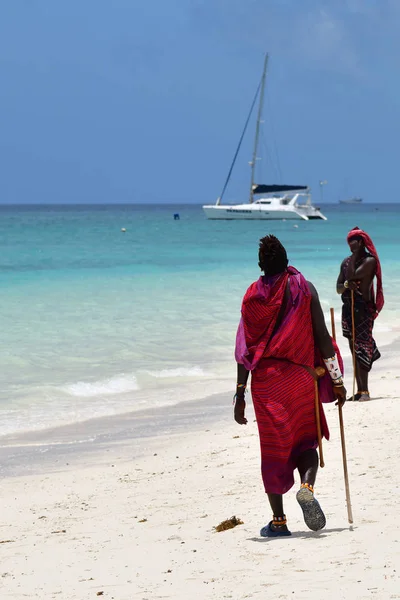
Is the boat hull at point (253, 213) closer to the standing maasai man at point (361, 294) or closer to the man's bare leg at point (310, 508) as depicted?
the standing maasai man at point (361, 294)

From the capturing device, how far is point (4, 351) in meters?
11.9

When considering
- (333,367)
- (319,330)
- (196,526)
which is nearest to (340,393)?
(333,367)

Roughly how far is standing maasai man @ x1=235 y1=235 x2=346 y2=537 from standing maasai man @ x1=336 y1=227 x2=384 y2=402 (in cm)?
296

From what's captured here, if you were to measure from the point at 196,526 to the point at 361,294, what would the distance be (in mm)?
3237

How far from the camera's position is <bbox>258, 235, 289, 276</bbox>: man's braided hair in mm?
4371

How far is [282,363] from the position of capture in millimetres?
4363

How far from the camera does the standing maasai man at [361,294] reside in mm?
7395

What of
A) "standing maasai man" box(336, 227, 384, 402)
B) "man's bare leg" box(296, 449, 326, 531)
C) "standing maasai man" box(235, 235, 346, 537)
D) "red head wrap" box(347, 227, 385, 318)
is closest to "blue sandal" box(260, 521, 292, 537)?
"standing maasai man" box(235, 235, 346, 537)

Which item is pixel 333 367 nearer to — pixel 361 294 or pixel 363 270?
pixel 363 270

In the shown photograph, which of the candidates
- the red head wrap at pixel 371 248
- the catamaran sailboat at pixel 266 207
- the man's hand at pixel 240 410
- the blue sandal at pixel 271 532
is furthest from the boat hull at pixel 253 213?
the blue sandal at pixel 271 532

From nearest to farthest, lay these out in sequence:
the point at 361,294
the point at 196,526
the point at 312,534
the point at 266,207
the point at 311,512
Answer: the point at 311,512, the point at 312,534, the point at 196,526, the point at 361,294, the point at 266,207

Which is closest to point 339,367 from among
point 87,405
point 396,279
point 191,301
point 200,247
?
point 87,405

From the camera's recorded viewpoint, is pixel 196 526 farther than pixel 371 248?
No

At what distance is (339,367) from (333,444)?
1.78 metres
